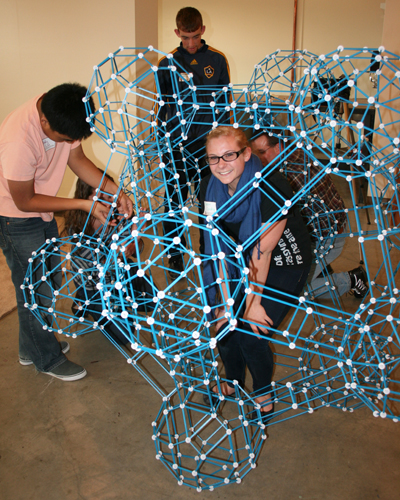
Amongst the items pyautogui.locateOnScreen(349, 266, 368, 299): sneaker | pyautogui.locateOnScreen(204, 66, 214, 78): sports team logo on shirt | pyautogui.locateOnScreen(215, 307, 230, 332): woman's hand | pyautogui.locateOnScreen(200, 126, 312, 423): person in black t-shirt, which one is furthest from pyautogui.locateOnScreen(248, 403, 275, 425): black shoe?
pyautogui.locateOnScreen(204, 66, 214, 78): sports team logo on shirt

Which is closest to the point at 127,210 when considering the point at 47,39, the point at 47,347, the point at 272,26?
the point at 47,347

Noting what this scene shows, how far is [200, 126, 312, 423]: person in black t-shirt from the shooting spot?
158 cm

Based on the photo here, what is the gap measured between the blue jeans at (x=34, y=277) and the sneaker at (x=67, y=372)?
2 cm

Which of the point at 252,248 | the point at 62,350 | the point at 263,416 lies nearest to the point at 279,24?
the point at 252,248

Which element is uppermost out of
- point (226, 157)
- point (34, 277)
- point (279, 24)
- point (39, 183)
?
point (279, 24)

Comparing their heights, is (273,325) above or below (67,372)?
above

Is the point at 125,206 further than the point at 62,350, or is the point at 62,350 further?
the point at 62,350

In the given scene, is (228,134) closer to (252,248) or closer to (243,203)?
(243,203)

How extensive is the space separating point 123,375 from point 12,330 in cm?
85

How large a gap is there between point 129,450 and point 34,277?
2.90 feet

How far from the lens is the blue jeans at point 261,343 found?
5.70 feet

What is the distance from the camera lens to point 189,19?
9.16 ft

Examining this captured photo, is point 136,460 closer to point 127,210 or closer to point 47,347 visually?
point 47,347

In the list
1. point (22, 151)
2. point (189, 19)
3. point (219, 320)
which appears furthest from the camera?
point (189, 19)
